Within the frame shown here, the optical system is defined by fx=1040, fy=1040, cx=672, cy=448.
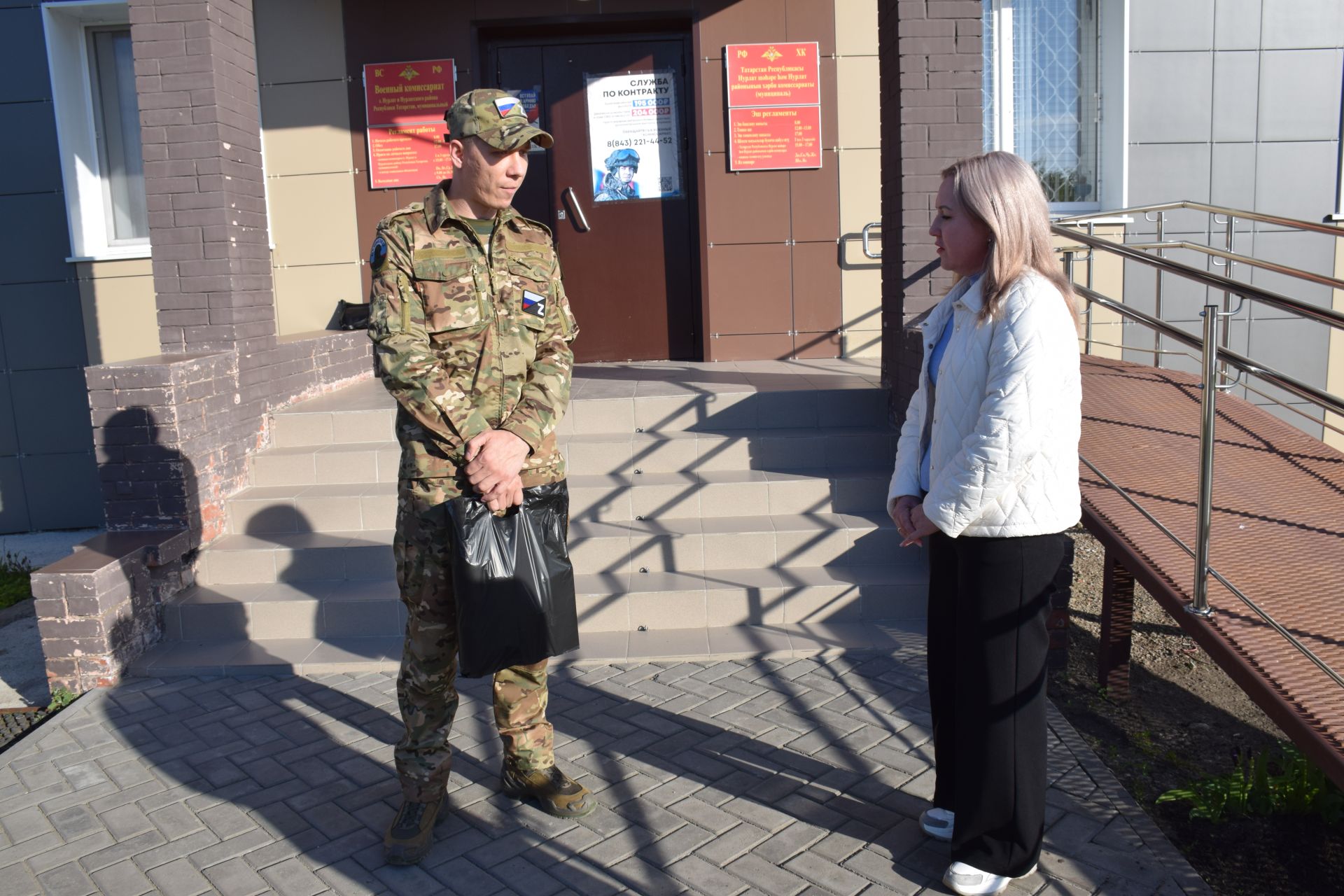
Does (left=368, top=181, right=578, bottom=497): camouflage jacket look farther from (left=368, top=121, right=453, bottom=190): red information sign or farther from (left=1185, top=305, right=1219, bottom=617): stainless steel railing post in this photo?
(left=368, top=121, right=453, bottom=190): red information sign

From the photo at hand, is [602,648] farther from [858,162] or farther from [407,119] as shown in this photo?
[407,119]

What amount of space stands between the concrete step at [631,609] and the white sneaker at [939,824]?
1.79m

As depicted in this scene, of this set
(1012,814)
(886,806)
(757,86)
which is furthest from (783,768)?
(757,86)

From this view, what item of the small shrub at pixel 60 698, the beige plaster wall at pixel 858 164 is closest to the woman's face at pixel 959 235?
the small shrub at pixel 60 698

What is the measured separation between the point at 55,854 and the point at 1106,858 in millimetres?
3095

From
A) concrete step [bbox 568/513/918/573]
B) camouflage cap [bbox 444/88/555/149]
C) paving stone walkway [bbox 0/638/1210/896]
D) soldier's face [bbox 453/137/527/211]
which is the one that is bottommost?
paving stone walkway [bbox 0/638/1210/896]

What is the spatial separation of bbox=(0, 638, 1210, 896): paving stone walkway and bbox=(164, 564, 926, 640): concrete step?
39 centimetres

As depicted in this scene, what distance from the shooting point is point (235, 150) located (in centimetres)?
573

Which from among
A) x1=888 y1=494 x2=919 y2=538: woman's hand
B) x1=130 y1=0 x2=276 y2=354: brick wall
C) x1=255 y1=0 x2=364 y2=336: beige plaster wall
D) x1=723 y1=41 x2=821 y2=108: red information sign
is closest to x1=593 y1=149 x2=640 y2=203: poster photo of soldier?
x1=723 y1=41 x2=821 y2=108: red information sign

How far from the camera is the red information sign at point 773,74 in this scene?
7691 mm

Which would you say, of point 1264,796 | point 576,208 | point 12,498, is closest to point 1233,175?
point 576,208

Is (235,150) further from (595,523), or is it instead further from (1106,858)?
(1106,858)

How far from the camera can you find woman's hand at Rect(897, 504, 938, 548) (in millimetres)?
2713

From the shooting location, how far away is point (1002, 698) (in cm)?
267
